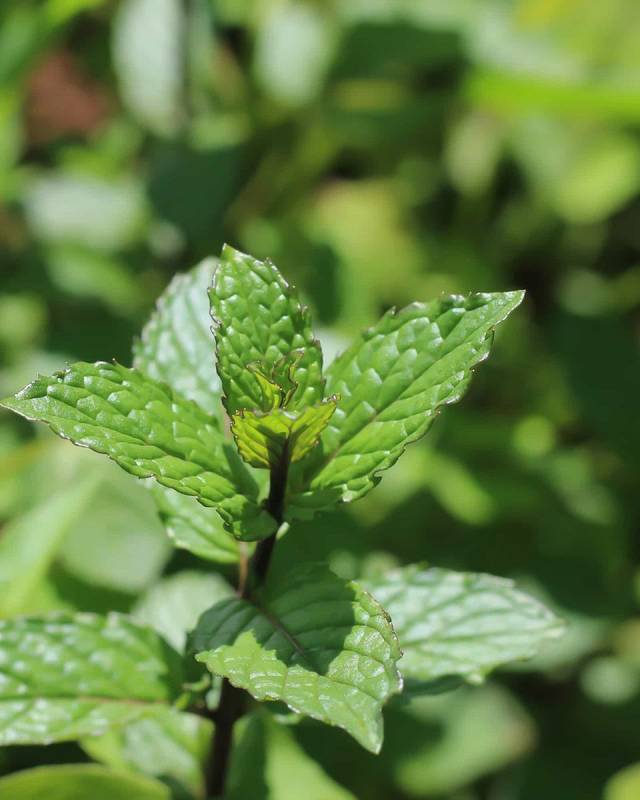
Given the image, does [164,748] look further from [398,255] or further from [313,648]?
[398,255]

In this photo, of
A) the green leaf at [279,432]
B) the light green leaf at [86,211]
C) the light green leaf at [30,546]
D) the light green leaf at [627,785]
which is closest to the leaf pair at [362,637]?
the green leaf at [279,432]

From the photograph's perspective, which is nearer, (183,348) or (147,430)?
(147,430)

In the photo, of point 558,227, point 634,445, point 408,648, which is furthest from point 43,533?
point 558,227

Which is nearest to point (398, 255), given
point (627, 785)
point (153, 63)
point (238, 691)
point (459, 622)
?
point (153, 63)

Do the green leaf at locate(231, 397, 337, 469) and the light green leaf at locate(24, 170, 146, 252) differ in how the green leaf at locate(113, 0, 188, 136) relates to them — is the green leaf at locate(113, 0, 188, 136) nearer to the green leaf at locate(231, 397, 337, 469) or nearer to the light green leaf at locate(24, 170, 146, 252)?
the light green leaf at locate(24, 170, 146, 252)

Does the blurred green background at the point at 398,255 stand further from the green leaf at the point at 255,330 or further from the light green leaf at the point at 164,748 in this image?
the green leaf at the point at 255,330

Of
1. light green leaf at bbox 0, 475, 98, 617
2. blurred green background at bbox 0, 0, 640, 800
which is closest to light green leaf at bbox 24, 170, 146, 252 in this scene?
blurred green background at bbox 0, 0, 640, 800
